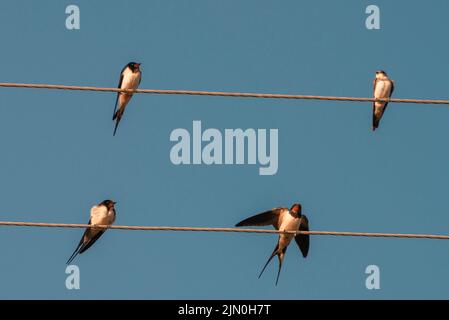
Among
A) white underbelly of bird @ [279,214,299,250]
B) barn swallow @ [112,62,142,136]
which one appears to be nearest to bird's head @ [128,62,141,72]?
barn swallow @ [112,62,142,136]

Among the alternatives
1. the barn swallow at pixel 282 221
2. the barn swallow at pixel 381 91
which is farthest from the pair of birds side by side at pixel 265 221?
the barn swallow at pixel 381 91

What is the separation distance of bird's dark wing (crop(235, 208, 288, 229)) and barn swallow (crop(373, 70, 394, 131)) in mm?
1523

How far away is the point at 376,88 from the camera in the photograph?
1261cm

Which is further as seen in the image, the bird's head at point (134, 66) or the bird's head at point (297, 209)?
the bird's head at point (134, 66)

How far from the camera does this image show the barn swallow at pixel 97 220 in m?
11.1

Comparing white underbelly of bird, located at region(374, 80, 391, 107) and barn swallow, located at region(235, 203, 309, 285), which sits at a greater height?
white underbelly of bird, located at region(374, 80, 391, 107)

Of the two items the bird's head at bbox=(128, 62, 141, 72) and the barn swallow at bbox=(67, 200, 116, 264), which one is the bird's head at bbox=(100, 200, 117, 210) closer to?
the barn swallow at bbox=(67, 200, 116, 264)

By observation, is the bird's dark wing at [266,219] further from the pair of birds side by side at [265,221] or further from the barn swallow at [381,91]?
the barn swallow at [381,91]

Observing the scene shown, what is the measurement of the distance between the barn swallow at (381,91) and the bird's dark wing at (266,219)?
1523mm

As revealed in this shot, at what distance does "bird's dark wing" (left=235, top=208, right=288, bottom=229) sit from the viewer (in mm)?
10977

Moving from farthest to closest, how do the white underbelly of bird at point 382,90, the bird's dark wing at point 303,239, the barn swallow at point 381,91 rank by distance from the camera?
the white underbelly of bird at point 382,90 → the barn swallow at point 381,91 → the bird's dark wing at point 303,239

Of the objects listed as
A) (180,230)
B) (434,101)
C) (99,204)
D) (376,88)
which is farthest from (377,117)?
(180,230)

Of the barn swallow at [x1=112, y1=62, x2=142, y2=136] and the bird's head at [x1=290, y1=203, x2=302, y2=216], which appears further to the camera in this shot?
the barn swallow at [x1=112, y1=62, x2=142, y2=136]

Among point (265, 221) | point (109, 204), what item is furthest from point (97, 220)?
point (265, 221)
